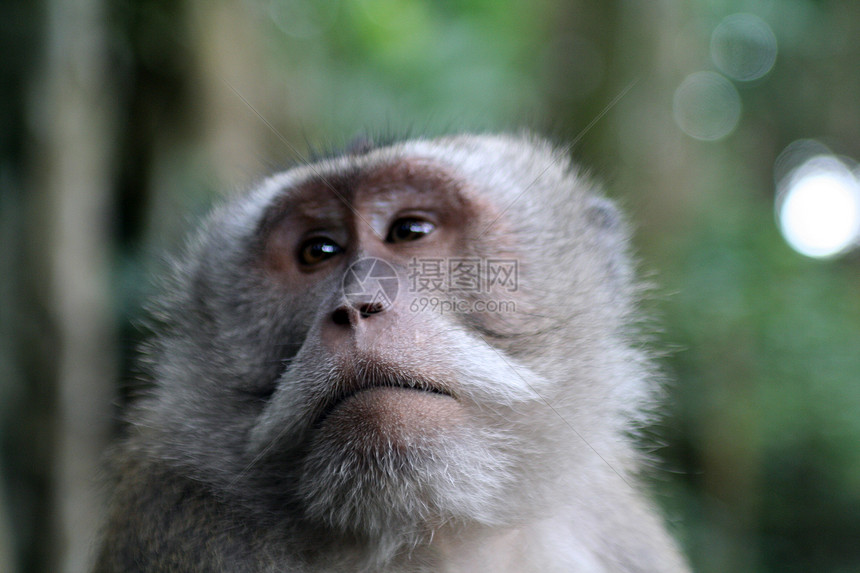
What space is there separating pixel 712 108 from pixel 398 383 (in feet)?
36.5

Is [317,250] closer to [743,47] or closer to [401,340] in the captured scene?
[401,340]

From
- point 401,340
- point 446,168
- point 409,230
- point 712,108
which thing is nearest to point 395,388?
point 401,340

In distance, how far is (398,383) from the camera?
6.31 ft

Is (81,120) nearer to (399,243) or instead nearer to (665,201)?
(399,243)

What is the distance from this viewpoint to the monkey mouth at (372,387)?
1.92 meters

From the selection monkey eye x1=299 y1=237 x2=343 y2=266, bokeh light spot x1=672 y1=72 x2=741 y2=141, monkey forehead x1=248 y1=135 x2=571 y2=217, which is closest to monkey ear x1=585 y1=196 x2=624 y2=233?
monkey forehead x1=248 y1=135 x2=571 y2=217

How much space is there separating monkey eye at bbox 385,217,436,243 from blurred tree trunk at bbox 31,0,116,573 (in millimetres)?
3433

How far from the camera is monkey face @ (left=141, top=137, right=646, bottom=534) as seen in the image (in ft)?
6.37

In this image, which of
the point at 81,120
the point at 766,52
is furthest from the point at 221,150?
the point at 766,52

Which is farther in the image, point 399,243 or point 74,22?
point 74,22

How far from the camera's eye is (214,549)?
2.00m

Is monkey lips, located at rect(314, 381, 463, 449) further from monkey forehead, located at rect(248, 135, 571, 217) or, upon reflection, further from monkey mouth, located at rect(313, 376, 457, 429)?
monkey forehead, located at rect(248, 135, 571, 217)

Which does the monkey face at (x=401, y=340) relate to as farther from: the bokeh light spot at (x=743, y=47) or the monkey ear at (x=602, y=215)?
the bokeh light spot at (x=743, y=47)

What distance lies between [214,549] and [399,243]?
107 centimetres
